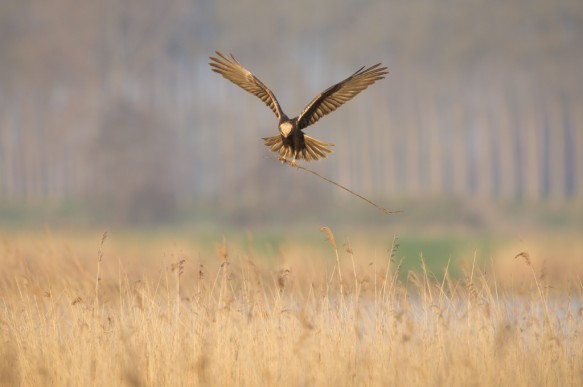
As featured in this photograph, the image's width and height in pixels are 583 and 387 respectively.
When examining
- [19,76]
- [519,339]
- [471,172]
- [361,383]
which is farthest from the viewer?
[471,172]

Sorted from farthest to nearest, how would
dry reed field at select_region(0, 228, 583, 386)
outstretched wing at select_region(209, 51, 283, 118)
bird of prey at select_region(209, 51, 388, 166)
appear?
outstretched wing at select_region(209, 51, 283, 118) < bird of prey at select_region(209, 51, 388, 166) < dry reed field at select_region(0, 228, 583, 386)

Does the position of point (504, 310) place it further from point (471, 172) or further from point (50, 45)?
point (471, 172)

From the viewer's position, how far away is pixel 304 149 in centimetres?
662

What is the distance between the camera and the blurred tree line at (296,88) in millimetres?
41969

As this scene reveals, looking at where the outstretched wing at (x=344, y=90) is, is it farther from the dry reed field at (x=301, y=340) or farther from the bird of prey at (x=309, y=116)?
the dry reed field at (x=301, y=340)

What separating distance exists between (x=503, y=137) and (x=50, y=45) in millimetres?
21333

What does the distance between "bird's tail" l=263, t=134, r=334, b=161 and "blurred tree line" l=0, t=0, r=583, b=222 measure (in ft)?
100

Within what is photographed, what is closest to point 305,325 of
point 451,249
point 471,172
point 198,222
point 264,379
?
point 264,379

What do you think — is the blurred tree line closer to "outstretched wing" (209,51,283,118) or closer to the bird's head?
"outstretched wing" (209,51,283,118)

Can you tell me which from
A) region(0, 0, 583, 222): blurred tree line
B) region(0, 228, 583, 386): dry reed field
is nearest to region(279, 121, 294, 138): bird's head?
region(0, 228, 583, 386): dry reed field

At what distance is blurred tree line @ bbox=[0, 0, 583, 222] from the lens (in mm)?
41969

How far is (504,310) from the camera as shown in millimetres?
7195

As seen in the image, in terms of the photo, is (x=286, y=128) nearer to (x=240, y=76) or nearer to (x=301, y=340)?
(x=240, y=76)

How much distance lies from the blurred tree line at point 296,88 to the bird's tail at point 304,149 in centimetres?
3055
